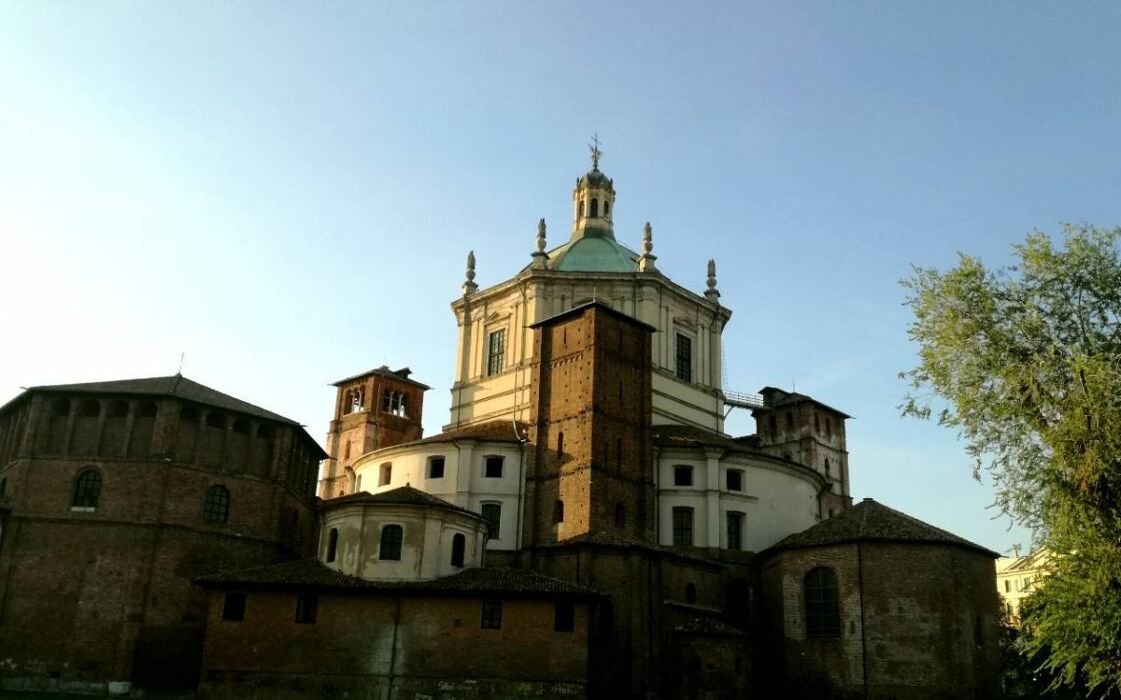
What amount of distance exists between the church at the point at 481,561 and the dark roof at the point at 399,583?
0.10 m

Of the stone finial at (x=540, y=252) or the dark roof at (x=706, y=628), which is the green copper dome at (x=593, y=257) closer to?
the stone finial at (x=540, y=252)

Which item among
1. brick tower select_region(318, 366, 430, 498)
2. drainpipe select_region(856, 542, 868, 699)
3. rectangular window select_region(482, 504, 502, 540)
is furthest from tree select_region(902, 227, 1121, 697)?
brick tower select_region(318, 366, 430, 498)

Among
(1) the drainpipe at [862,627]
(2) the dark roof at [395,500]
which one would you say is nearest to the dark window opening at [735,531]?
(1) the drainpipe at [862,627]

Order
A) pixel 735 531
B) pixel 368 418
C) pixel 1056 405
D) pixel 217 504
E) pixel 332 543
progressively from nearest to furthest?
pixel 1056 405 < pixel 332 543 < pixel 217 504 < pixel 735 531 < pixel 368 418

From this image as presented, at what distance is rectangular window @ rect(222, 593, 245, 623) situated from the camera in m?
32.6

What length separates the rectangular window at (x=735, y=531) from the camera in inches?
1633

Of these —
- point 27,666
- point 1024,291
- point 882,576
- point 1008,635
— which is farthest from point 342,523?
point 1008,635

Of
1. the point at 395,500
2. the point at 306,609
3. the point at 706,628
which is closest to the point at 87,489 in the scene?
the point at 306,609

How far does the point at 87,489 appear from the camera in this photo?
117ft

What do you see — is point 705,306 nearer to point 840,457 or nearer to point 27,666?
point 840,457

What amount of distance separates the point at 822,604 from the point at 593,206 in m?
25.8

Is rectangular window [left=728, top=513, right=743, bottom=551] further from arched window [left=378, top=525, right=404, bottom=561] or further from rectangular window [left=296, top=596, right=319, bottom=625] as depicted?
rectangular window [left=296, top=596, right=319, bottom=625]

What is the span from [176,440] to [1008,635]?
36.9 metres

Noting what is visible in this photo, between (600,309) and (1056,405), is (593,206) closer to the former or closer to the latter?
(600,309)
